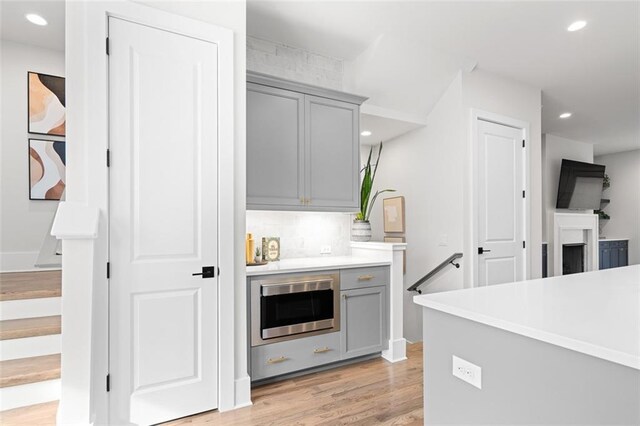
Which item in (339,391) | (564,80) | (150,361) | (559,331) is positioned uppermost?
(564,80)

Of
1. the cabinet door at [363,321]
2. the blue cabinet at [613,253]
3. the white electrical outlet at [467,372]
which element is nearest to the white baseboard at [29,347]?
the cabinet door at [363,321]

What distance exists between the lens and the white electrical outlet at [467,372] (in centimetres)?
123

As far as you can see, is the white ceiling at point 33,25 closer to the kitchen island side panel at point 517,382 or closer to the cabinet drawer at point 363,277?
the cabinet drawer at point 363,277

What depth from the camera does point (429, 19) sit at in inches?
114

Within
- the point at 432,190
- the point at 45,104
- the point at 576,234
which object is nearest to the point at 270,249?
the point at 432,190

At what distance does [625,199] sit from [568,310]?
8.07m

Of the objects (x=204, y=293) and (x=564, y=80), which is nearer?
(x=204, y=293)

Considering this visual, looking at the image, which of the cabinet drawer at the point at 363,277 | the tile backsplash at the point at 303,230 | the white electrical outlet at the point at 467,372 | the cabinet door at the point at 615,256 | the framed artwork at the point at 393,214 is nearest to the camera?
the white electrical outlet at the point at 467,372

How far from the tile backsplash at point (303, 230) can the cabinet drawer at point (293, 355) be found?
0.89m

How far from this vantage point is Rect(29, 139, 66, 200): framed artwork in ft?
11.1

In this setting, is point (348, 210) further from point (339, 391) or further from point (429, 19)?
point (429, 19)

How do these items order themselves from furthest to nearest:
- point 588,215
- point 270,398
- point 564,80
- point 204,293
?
1. point 588,215
2. point 564,80
3. point 270,398
4. point 204,293

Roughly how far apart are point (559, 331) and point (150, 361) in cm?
214

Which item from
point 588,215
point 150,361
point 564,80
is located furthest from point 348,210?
point 588,215
